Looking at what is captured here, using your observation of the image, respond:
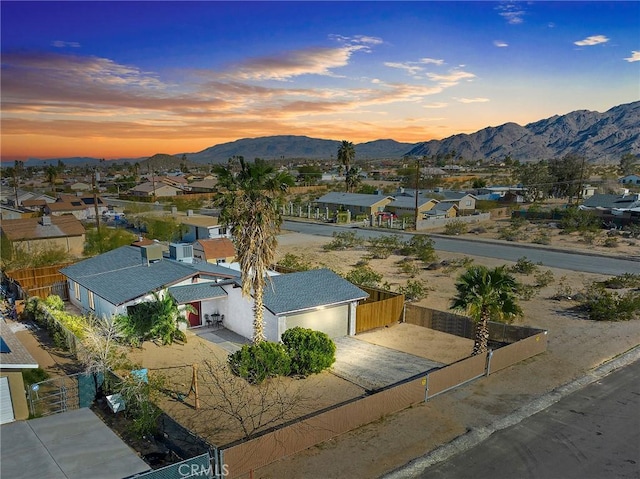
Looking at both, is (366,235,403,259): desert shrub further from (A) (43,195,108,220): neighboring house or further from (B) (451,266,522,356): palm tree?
(A) (43,195,108,220): neighboring house

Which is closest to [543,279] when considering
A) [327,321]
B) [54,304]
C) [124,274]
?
[327,321]

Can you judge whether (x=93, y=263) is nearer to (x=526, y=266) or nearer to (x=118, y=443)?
Result: (x=118, y=443)

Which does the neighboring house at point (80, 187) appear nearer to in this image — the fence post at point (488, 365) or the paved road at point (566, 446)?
the fence post at point (488, 365)

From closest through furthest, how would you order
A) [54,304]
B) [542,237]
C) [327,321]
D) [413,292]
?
[327,321]
[54,304]
[413,292]
[542,237]

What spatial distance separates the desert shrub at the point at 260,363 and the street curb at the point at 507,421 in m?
7.37

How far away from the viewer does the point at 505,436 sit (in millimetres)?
16000

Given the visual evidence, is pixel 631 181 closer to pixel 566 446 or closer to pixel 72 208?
A: pixel 72 208

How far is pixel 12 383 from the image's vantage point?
16.0 m

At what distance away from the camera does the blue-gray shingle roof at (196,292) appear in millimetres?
26016

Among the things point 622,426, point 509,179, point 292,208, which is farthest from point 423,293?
point 509,179

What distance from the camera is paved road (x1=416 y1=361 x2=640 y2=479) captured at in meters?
14.1

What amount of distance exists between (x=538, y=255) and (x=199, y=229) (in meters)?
34.1

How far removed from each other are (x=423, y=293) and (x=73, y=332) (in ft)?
71.2

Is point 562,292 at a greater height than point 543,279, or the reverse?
point 543,279
